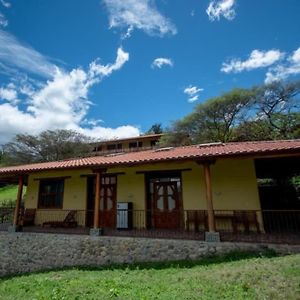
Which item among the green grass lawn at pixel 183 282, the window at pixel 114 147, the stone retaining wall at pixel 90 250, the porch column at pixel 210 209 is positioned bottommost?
the green grass lawn at pixel 183 282

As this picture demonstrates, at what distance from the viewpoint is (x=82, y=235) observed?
31.9 ft

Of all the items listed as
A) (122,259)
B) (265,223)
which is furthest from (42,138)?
(265,223)

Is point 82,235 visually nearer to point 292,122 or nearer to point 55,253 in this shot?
point 55,253

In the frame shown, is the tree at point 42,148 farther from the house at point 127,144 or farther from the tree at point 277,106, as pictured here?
the tree at point 277,106

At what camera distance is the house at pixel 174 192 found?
8.88 m

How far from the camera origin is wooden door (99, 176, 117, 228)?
39.2 feet

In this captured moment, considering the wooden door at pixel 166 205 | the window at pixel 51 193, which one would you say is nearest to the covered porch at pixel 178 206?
the wooden door at pixel 166 205

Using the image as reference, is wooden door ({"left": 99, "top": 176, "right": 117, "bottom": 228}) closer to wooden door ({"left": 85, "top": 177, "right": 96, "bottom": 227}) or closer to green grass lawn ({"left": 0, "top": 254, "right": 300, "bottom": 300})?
wooden door ({"left": 85, "top": 177, "right": 96, "bottom": 227})

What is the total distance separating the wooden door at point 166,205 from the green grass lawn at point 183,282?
3.30 meters

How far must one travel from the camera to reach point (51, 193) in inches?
537

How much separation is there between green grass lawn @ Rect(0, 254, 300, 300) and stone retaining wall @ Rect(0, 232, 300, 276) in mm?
578

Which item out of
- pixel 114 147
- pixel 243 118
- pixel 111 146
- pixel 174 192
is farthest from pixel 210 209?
pixel 111 146

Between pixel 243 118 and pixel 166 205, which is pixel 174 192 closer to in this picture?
pixel 166 205

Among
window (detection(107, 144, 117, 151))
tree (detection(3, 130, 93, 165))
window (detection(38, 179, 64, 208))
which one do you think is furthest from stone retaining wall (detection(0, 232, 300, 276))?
window (detection(107, 144, 117, 151))
